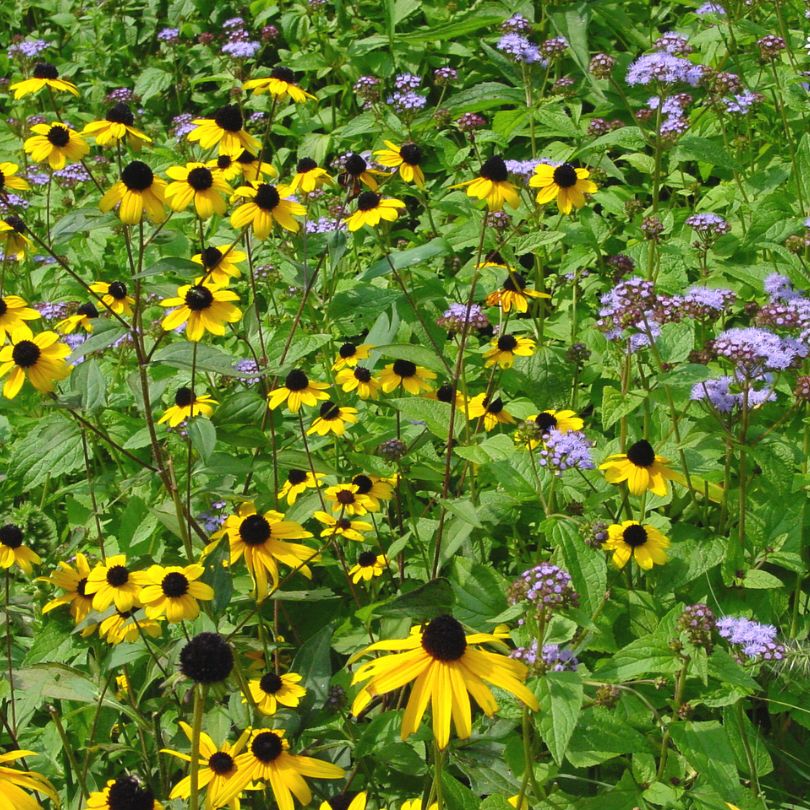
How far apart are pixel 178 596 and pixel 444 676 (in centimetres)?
85

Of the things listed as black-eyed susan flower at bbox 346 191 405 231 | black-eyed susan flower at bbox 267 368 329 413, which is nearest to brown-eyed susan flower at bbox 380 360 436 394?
black-eyed susan flower at bbox 267 368 329 413

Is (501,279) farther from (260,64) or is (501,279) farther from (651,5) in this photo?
(260,64)

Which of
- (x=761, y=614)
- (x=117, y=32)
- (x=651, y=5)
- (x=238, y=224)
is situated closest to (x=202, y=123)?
(x=238, y=224)

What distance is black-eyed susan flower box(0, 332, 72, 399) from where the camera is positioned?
8.70 feet

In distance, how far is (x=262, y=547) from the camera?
2.47 meters

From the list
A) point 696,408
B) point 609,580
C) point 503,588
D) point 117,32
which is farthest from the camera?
point 117,32

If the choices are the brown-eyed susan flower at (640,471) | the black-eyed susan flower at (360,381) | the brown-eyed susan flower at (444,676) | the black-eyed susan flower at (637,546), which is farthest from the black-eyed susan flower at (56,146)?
the brown-eyed susan flower at (444,676)

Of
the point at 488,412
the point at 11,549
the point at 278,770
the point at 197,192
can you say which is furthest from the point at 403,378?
the point at 278,770

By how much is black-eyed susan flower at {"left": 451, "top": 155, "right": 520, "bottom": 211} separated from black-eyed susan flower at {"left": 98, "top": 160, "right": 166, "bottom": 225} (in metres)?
0.85

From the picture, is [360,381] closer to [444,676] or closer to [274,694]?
[274,694]

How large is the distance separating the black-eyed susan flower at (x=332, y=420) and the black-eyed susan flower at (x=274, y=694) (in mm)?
842

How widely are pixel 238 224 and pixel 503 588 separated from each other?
49.9 inches

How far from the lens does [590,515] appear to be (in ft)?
9.38

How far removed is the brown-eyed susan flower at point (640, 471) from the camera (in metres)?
2.59
